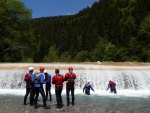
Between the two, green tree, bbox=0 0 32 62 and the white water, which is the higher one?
green tree, bbox=0 0 32 62

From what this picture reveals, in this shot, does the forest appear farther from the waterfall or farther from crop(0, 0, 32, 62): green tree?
the waterfall

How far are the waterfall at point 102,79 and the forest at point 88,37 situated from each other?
2700cm

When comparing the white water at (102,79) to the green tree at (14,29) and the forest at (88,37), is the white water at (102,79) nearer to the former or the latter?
the forest at (88,37)

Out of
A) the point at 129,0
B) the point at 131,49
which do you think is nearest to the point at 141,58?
the point at 131,49

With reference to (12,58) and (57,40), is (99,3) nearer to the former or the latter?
(57,40)

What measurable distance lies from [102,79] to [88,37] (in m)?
98.9

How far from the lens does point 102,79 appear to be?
107ft

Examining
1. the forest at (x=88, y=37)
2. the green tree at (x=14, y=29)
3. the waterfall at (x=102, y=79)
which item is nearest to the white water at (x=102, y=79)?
the waterfall at (x=102, y=79)

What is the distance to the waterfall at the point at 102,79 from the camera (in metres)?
31.9

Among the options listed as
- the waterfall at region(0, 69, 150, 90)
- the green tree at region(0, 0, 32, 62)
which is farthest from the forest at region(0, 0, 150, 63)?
the waterfall at region(0, 69, 150, 90)

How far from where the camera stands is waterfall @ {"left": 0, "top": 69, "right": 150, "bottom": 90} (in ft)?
105

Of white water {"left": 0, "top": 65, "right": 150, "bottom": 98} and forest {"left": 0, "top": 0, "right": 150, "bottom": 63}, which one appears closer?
white water {"left": 0, "top": 65, "right": 150, "bottom": 98}

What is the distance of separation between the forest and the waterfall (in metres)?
27.0

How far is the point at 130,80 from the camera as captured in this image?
32.4 m
